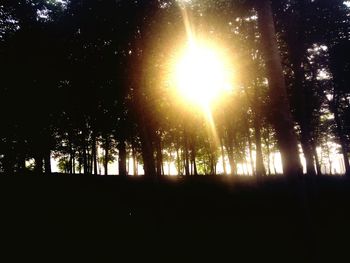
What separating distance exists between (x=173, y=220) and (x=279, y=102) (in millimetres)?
8625

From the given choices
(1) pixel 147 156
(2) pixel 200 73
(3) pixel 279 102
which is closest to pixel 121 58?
(2) pixel 200 73

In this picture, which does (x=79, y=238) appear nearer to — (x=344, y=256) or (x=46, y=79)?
(x=344, y=256)

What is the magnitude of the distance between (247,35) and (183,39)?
3.69m

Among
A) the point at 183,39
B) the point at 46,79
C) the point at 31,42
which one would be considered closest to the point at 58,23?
the point at 31,42

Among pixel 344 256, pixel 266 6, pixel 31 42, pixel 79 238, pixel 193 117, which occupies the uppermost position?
pixel 31 42

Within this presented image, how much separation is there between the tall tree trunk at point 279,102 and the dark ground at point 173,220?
1.72 ft

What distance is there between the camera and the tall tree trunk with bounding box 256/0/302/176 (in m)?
7.09

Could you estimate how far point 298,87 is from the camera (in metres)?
19.9

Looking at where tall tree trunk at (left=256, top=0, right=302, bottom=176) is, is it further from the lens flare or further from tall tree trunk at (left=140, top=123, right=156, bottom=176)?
the lens flare

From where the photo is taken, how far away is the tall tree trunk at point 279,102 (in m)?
7.09

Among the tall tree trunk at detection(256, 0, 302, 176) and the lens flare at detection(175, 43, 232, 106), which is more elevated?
the lens flare at detection(175, 43, 232, 106)

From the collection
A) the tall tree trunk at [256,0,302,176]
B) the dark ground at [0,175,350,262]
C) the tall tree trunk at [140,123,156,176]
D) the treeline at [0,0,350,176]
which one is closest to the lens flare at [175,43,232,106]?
the treeline at [0,0,350,176]

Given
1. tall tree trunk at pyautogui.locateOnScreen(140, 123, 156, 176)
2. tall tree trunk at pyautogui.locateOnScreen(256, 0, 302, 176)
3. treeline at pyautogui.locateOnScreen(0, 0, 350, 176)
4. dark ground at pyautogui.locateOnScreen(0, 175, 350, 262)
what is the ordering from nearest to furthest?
tall tree trunk at pyautogui.locateOnScreen(256, 0, 302, 176)
dark ground at pyautogui.locateOnScreen(0, 175, 350, 262)
tall tree trunk at pyautogui.locateOnScreen(140, 123, 156, 176)
treeline at pyautogui.locateOnScreen(0, 0, 350, 176)

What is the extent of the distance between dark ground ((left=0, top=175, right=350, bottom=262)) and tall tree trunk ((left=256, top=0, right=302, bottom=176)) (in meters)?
0.52
